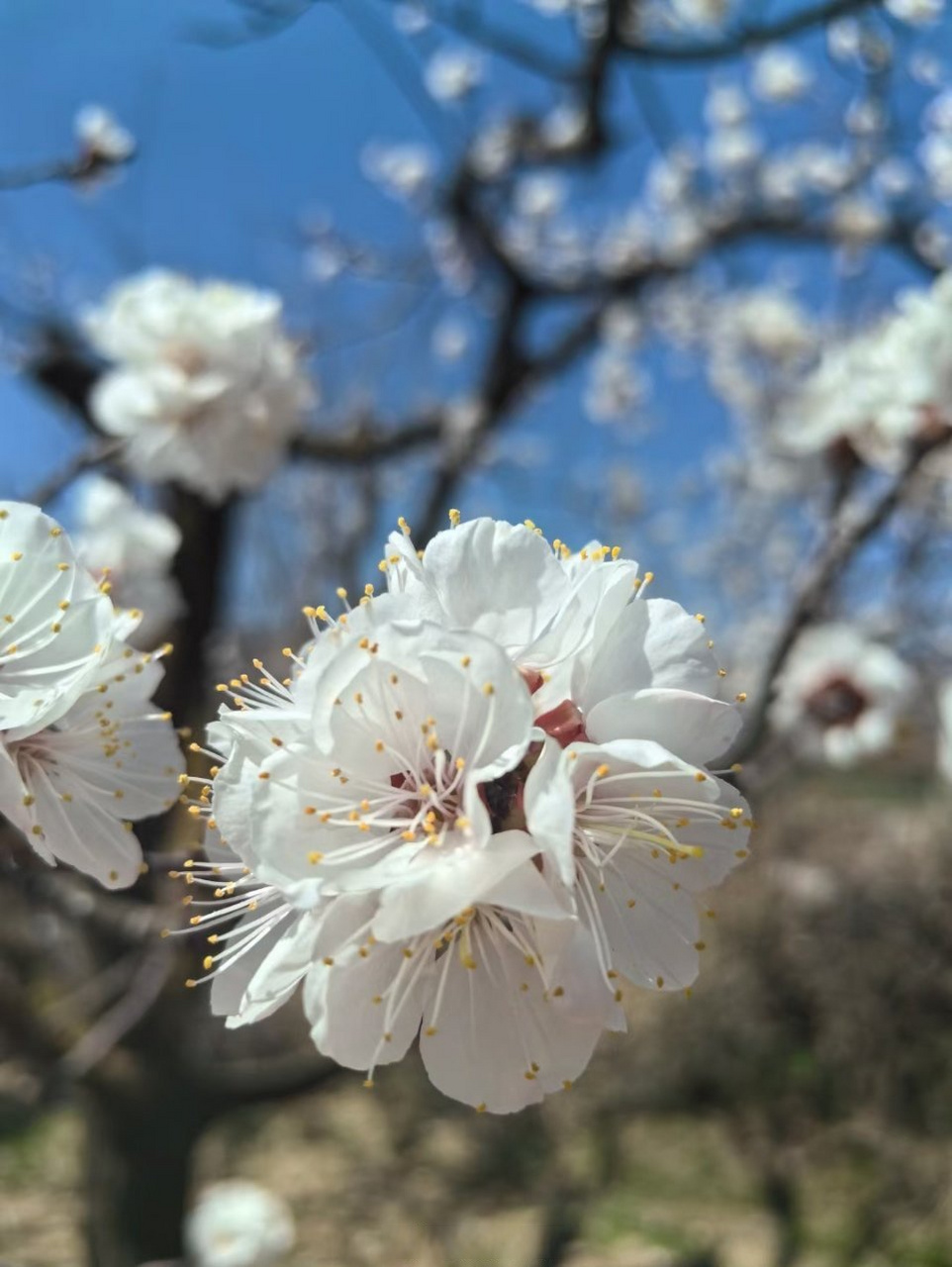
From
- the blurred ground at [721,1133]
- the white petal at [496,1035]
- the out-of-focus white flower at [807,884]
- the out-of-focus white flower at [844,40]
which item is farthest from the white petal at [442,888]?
the out-of-focus white flower at [807,884]

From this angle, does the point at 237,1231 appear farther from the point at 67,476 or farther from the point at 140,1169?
the point at 67,476

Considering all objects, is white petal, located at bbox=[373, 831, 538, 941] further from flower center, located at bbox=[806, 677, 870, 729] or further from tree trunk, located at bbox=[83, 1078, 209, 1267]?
tree trunk, located at bbox=[83, 1078, 209, 1267]

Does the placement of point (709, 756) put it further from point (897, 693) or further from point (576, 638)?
point (897, 693)

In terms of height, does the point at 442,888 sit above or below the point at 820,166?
above

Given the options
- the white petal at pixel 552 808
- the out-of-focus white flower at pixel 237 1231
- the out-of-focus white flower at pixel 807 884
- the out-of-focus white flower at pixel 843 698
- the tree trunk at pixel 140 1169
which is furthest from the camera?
the out-of-focus white flower at pixel 807 884

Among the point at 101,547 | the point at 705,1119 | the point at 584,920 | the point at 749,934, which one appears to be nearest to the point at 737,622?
the point at 749,934

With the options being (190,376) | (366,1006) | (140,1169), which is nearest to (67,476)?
(190,376)

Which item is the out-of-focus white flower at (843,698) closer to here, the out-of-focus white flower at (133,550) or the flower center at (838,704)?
the flower center at (838,704)
